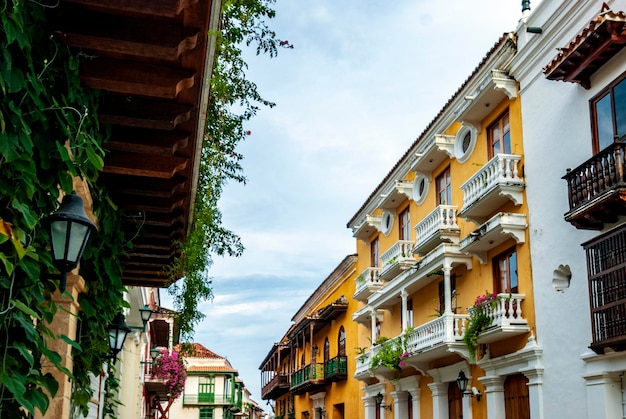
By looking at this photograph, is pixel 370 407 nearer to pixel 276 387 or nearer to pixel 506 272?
pixel 506 272

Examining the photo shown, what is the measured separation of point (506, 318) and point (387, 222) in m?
10.7

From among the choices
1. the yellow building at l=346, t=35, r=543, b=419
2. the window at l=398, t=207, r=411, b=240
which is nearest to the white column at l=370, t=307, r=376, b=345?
the yellow building at l=346, t=35, r=543, b=419

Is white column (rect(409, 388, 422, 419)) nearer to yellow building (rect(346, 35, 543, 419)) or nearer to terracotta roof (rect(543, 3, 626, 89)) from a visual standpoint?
yellow building (rect(346, 35, 543, 419))

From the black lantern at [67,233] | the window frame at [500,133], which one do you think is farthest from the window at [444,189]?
the black lantern at [67,233]

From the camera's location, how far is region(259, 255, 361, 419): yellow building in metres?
30.2

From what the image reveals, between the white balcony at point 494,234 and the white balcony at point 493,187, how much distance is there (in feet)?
1.33

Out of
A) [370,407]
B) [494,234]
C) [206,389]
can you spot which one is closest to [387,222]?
[370,407]

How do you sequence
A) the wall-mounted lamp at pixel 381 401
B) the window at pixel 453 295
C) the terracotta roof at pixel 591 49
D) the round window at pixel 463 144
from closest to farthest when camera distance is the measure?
the terracotta roof at pixel 591 49 < the round window at pixel 463 144 < the window at pixel 453 295 < the wall-mounted lamp at pixel 381 401

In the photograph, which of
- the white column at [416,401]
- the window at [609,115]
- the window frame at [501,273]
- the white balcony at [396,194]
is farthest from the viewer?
the white balcony at [396,194]

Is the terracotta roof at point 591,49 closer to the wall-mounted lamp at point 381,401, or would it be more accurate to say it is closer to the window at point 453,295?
the window at point 453,295

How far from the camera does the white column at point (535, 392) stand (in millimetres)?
14500

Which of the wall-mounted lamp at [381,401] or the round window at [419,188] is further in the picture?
the wall-mounted lamp at [381,401]

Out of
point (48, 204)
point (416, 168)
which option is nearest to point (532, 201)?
point (416, 168)

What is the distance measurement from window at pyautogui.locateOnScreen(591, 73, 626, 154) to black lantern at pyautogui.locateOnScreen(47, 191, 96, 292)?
9.53 m
